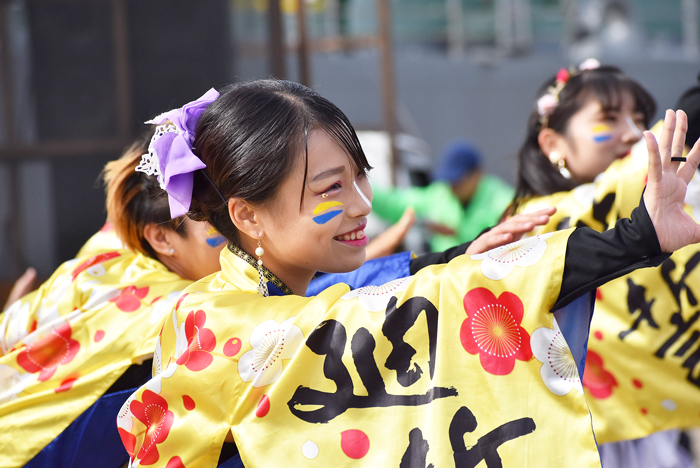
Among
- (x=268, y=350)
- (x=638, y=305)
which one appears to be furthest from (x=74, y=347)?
(x=638, y=305)

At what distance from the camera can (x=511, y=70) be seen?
8930mm

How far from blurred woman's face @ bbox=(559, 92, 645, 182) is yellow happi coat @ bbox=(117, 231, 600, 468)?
109 cm

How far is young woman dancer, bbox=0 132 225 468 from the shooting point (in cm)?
150

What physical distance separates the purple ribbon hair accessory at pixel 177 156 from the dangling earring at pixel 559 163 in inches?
45.5

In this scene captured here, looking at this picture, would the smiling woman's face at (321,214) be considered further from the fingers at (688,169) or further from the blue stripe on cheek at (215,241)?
the fingers at (688,169)

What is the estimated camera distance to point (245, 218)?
1230 millimetres

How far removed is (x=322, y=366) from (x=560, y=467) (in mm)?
370

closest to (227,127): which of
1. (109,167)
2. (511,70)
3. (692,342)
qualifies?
(109,167)

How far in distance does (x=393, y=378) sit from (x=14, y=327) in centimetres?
115

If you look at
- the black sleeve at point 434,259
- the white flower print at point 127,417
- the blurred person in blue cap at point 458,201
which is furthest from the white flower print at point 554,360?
the blurred person in blue cap at point 458,201

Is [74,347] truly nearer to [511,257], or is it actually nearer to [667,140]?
[511,257]

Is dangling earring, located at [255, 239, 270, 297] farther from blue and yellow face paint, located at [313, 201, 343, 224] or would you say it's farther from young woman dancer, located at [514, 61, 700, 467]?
young woman dancer, located at [514, 61, 700, 467]

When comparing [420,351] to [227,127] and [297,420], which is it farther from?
[227,127]

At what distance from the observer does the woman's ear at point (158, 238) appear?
1.67 metres
